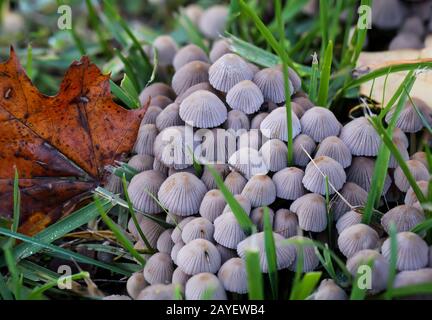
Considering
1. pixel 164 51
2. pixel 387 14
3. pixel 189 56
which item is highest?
pixel 387 14

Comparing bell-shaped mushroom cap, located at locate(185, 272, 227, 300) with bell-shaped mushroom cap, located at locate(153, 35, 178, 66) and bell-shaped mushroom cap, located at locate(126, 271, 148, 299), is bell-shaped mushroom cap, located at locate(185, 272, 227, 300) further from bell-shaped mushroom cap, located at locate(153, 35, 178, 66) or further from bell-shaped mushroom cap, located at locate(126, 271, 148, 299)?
bell-shaped mushroom cap, located at locate(153, 35, 178, 66)

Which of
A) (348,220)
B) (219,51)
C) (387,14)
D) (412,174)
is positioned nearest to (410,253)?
(348,220)

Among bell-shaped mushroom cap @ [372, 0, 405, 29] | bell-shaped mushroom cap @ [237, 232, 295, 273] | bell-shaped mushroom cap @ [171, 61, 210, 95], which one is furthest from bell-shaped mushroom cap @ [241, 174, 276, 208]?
bell-shaped mushroom cap @ [372, 0, 405, 29]

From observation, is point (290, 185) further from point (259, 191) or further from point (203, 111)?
point (203, 111)

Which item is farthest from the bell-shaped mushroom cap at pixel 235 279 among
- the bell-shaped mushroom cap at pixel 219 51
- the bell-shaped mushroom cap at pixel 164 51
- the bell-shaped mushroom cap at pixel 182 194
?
the bell-shaped mushroom cap at pixel 164 51

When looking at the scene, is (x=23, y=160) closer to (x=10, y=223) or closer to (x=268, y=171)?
(x=10, y=223)
